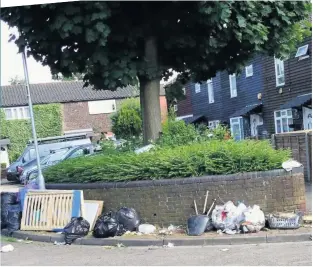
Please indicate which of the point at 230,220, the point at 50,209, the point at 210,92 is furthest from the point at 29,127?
the point at 230,220

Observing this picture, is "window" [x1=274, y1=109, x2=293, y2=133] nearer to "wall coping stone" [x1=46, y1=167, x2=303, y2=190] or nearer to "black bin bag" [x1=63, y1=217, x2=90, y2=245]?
"wall coping stone" [x1=46, y1=167, x2=303, y2=190]

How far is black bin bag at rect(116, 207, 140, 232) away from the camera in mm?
8141

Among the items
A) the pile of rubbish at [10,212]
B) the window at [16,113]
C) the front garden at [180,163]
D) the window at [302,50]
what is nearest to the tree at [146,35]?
the front garden at [180,163]

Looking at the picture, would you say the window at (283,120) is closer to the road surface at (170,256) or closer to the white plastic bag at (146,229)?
the white plastic bag at (146,229)

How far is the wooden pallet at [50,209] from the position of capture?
28.8 feet

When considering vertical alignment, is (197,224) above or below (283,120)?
below

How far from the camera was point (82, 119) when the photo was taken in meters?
44.6

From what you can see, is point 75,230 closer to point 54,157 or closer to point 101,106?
point 54,157

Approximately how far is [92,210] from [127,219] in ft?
2.93

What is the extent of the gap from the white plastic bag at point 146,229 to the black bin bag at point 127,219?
12 cm

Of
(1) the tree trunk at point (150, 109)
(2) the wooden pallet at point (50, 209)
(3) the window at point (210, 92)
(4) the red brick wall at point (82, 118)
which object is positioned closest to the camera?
(2) the wooden pallet at point (50, 209)

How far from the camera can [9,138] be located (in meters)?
38.3

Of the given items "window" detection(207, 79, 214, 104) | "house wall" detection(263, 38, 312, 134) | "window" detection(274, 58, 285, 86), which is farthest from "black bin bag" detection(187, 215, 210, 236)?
"window" detection(207, 79, 214, 104)

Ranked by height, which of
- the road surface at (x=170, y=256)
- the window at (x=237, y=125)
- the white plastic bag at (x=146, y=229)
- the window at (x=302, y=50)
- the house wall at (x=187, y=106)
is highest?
the window at (x=302, y=50)
